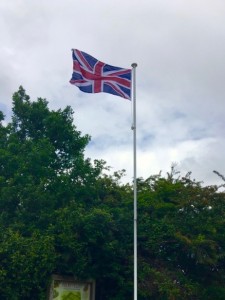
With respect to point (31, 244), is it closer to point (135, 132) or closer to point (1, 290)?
point (1, 290)

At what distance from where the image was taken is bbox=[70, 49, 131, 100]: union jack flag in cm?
1769

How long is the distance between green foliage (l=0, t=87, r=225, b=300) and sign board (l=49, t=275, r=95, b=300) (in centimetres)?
35

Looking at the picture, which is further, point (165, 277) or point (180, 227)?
point (180, 227)

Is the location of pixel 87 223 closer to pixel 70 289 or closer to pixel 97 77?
pixel 70 289

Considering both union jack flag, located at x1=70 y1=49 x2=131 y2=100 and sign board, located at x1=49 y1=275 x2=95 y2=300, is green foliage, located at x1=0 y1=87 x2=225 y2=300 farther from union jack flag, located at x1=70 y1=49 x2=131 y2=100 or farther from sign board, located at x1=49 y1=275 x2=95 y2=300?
union jack flag, located at x1=70 y1=49 x2=131 y2=100

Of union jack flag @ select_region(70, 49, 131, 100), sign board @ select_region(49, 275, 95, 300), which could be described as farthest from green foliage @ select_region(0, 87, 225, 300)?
union jack flag @ select_region(70, 49, 131, 100)

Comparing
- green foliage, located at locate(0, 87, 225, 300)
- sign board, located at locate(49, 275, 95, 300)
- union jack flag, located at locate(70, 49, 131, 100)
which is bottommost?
sign board, located at locate(49, 275, 95, 300)

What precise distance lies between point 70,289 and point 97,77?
31.0 ft

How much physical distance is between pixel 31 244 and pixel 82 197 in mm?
6224

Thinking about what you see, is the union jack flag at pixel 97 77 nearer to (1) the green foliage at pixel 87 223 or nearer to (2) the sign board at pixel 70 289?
(1) the green foliage at pixel 87 223

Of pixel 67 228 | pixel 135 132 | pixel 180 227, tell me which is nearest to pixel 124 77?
pixel 135 132

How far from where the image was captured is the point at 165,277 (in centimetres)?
2139

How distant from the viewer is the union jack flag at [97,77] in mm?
17688

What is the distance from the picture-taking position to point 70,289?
21.0 metres
